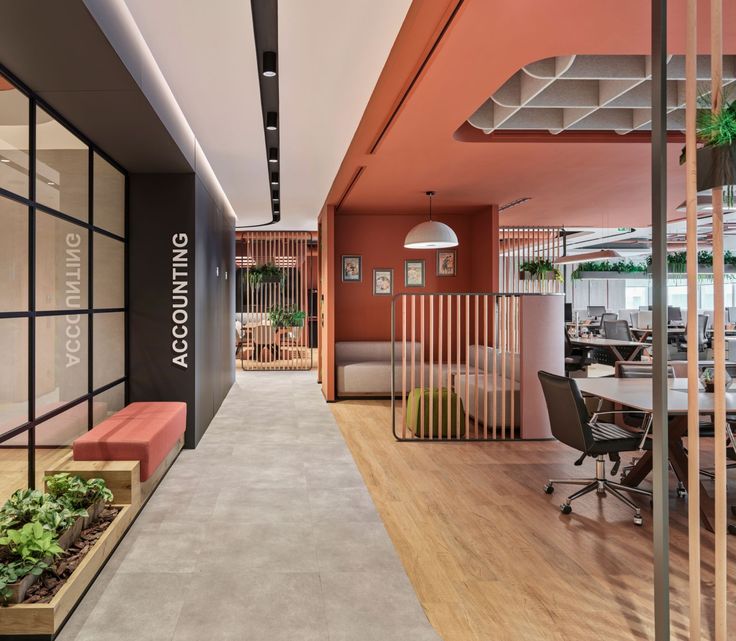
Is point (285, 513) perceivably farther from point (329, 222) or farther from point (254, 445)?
point (329, 222)

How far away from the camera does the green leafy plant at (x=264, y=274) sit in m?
11.4

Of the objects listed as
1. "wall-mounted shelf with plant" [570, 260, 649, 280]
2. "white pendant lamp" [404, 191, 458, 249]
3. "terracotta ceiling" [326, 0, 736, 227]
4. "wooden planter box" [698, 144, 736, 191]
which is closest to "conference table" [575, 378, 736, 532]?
"wooden planter box" [698, 144, 736, 191]

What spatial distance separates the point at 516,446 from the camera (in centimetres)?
507

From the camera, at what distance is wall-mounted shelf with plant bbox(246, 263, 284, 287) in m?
11.4

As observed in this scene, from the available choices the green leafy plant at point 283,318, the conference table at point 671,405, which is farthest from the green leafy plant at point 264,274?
the conference table at point 671,405

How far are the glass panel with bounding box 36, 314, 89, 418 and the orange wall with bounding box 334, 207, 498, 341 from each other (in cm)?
451

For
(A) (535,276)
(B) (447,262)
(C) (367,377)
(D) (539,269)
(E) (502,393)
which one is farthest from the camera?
(A) (535,276)

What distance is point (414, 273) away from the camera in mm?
8164

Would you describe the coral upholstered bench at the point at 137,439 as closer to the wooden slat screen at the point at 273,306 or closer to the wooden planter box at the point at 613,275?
the wooden slat screen at the point at 273,306

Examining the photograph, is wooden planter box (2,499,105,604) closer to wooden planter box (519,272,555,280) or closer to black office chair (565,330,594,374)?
black office chair (565,330,594,374)

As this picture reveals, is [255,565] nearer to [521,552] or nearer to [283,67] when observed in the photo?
[521,552]

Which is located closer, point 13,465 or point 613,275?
point 13,465

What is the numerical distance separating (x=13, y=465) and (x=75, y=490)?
386 millimetres

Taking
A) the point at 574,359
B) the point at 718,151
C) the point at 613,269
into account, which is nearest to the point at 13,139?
the point at 718,151
